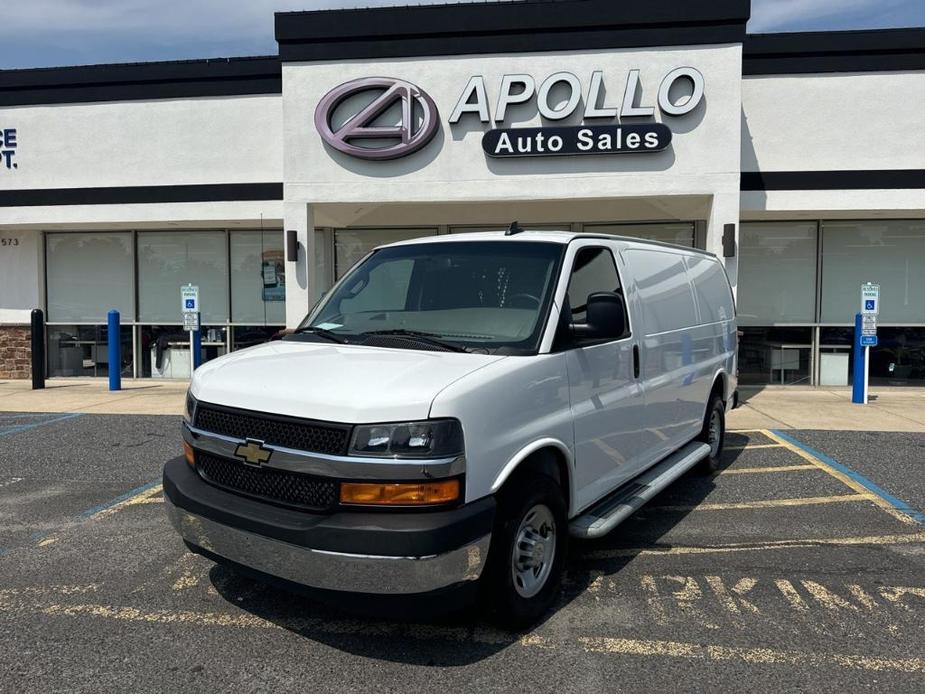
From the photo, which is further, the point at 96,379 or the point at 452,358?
the point at 96,379

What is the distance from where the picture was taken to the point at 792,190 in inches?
455

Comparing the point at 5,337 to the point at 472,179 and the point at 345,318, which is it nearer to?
Result: the point at 472,179

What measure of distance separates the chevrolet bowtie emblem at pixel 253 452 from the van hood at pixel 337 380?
166 mm

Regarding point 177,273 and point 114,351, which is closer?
point 114,351

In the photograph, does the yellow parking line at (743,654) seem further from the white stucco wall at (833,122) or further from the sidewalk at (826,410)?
the white stucco wall at (833,122)

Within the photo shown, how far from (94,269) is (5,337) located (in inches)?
86.8

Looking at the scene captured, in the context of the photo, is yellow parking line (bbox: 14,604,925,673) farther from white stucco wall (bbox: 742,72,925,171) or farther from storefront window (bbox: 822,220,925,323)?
storefront window (bbox: 822,220,925,323)

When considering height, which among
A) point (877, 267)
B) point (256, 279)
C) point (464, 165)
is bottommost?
point (256, 279)

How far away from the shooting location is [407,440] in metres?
2.93

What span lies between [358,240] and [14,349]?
7408 mm

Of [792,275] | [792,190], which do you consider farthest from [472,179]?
[792,275]

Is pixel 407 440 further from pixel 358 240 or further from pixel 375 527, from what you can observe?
pixel 358 240

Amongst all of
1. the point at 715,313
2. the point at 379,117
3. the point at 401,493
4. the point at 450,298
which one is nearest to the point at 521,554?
the point at 401,493

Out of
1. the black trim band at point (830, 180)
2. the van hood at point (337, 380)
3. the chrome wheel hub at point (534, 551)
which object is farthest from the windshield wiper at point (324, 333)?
the black trim band at point (830, 180)
